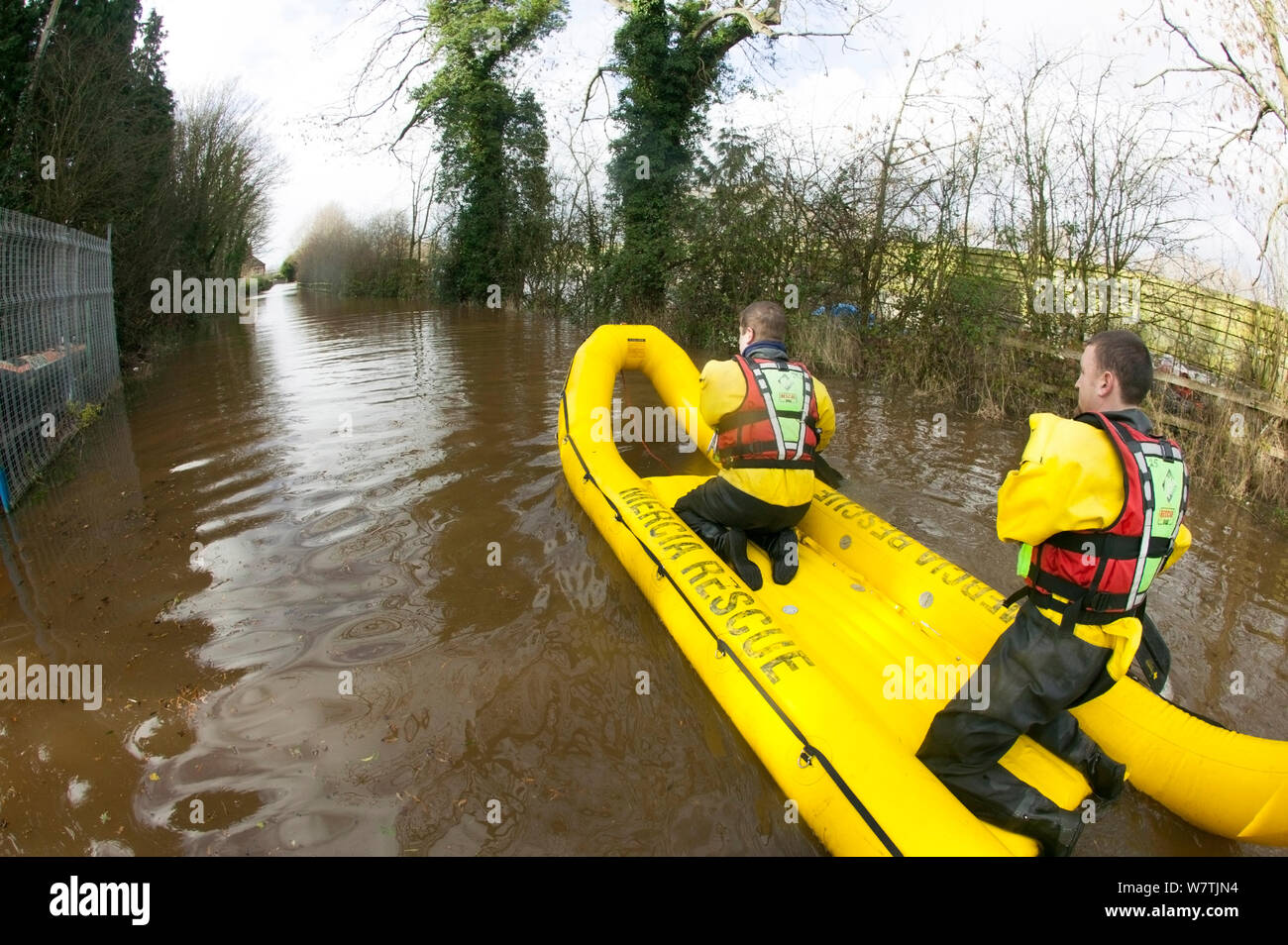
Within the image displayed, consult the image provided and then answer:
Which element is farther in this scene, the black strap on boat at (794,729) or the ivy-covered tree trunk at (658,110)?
the ivy-covered tree trunk at (658,110)

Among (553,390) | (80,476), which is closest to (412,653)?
(80,476)

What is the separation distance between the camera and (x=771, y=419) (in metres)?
3.43

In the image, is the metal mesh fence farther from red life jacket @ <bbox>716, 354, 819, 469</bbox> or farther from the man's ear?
the man's ear

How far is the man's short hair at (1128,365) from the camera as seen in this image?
2.20 meters

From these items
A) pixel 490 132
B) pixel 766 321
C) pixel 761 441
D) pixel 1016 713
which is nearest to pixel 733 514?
pixel 761 441

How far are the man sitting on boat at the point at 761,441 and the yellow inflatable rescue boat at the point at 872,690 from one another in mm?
165

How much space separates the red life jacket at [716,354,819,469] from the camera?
343cm

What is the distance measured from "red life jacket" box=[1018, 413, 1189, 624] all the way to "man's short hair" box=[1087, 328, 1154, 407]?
0.39 ft

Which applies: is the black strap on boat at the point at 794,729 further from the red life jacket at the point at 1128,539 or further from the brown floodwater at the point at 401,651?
the red life jacket at the point at 1128,539

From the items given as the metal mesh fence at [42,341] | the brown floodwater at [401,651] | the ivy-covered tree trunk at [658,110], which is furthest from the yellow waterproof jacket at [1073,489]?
the ivy-covered tree trunk at [658,110]

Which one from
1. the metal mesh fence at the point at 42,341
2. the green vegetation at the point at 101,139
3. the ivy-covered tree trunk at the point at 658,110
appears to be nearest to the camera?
the metal mesh fence at the point at 42,341

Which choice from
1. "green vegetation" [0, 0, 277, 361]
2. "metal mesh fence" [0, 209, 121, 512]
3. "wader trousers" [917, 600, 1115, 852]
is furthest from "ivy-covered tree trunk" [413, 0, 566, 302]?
"wader trousers" [917, 600, 1115, 852]
